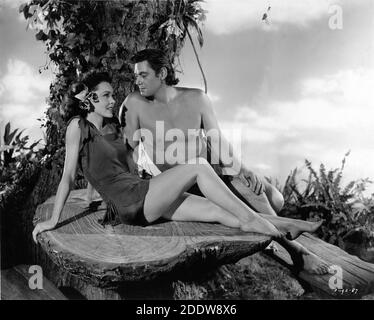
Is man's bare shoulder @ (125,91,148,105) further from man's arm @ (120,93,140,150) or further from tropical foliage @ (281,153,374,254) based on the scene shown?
tropical foliage @ (281,153,374,254)

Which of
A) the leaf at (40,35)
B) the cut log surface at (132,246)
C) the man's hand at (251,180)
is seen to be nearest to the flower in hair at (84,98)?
the leaf at (40,35)

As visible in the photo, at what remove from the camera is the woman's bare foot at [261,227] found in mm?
3085

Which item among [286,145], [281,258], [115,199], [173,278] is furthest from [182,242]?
[286,145]

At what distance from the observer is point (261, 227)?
10.2 ft

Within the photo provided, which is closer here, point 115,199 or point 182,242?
point 182,242

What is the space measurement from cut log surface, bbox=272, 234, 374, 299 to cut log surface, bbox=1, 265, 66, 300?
1484 millimetres

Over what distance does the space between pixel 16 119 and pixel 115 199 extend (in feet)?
3.09

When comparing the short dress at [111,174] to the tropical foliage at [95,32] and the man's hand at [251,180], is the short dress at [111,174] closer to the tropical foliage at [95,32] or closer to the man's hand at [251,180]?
the tropical foliage at [95,32]

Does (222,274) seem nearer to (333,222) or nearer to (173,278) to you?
(173,278)

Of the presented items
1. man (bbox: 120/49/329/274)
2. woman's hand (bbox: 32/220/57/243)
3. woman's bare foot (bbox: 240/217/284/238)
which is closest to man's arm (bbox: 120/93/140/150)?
man (bbox: 120/49/329/274)

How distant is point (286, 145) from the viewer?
11.2 ft

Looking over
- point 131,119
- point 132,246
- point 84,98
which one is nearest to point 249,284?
point 132,246

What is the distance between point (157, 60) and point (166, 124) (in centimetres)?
43

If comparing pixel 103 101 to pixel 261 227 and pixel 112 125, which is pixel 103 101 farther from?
pixel 261 227
